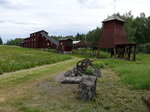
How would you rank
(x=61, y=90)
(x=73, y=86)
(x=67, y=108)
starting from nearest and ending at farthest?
(x=67, y=108) < (x=61, y=90) < (x=73, y=86)

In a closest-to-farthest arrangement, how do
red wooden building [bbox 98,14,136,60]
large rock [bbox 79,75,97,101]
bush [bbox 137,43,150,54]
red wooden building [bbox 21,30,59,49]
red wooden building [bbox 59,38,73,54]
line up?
large rock [bbox 79,75,97,101], red wooden building [bbox 98,14,136,60], bush [bbox 137,43,150,54], red wooden building [bbox 59,38,73,54], red wooden building [bbox 21,30,59,49]

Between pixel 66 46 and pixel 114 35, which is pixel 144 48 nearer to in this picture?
pixel 66 46

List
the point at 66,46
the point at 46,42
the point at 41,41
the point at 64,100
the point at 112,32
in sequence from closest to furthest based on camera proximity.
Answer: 1. the point at 64,100
2. the point at 112,32
3. the point at 66,46
4. the point at 46,42
5. the point at 41,41

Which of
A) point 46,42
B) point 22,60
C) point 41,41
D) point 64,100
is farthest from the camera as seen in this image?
point 41,41

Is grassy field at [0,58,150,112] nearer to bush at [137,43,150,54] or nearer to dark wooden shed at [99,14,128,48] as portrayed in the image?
dark wooden shed at [99,14,128,48]

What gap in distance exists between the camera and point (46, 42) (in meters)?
59.2

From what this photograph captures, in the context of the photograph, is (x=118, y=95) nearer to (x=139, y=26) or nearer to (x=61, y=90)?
(x=61, y=90)

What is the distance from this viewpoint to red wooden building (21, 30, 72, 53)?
51375mm

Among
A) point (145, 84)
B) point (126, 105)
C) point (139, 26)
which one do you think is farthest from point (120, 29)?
point (139, 26)

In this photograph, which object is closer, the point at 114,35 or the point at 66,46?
the point at 114,35

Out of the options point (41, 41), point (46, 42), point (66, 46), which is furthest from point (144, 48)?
point (41, 41)

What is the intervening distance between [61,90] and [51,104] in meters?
2.12

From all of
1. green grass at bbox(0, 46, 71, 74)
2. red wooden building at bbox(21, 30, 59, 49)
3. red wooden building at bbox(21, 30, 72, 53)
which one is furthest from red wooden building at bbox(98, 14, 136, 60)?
red wooden building at bbox(21, 30, 59, 49)

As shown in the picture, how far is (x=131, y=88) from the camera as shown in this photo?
8.87m
